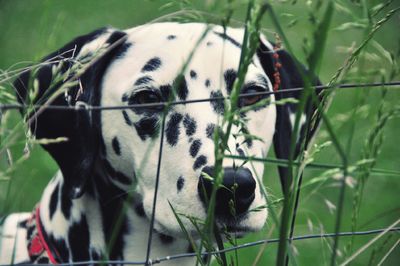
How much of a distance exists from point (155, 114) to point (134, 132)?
0.12 metres

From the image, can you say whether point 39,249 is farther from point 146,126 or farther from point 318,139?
point 318,139

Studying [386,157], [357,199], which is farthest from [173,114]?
[386,157]

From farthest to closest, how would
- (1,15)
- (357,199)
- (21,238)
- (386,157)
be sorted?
(1,15) < (386,157) < (21,238) < (357,199)

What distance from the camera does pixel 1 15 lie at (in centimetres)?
880

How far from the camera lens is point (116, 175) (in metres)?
3.38

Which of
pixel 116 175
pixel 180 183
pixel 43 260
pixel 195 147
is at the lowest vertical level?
pixel 43 260

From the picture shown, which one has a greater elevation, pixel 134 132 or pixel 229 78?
pixel 229 78

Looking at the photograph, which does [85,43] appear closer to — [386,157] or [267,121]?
[267,121]

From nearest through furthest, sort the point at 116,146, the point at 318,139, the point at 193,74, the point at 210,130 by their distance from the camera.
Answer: the point at 210,130
the point at 193,74
the point at 116,146
the point at 318,139

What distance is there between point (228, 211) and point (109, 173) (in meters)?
0.81

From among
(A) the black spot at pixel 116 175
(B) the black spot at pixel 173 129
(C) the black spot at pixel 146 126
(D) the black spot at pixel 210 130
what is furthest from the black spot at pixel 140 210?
(D) the black spot at pixel 210 130

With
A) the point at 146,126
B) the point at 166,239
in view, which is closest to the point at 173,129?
the point at 146,126

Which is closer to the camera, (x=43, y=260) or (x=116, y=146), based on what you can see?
(x=116, y=146)

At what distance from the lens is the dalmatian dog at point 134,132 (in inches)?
121
